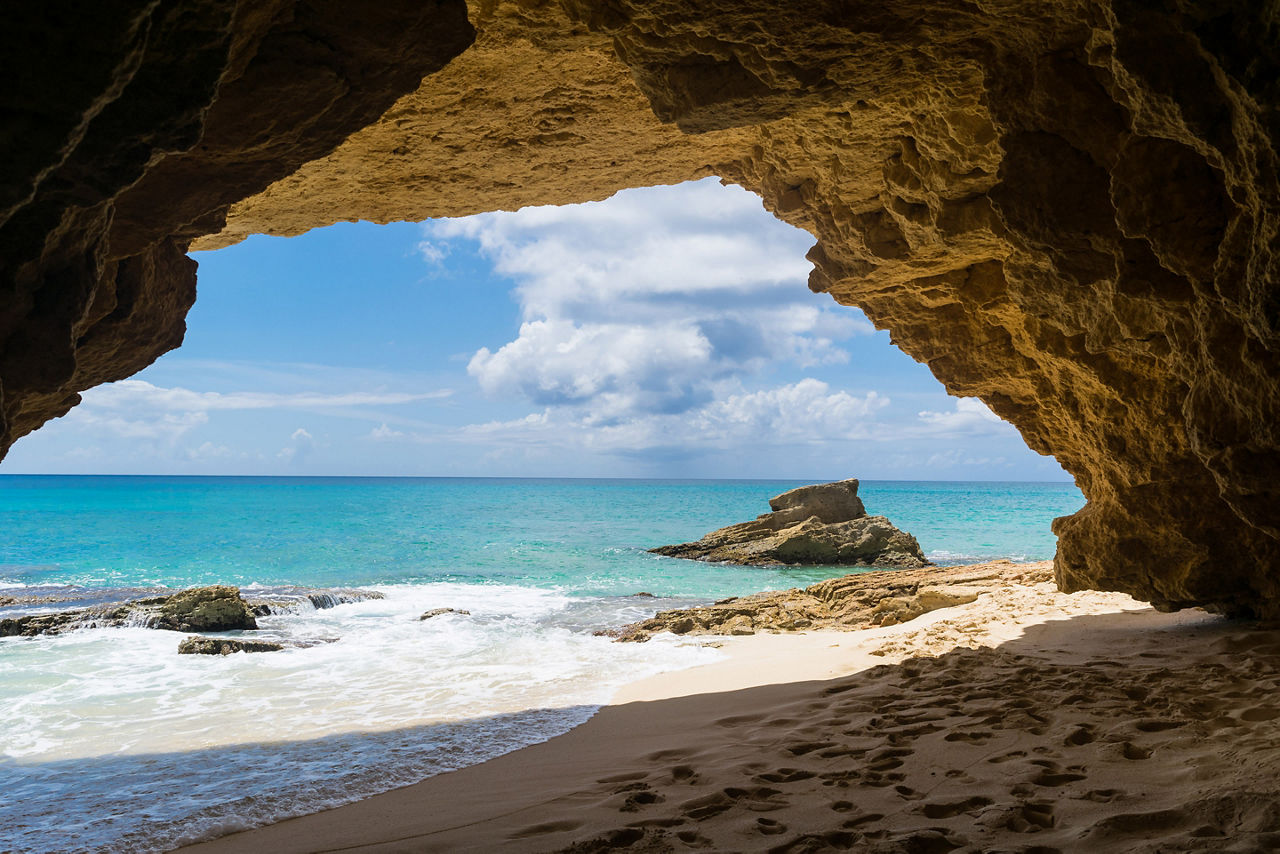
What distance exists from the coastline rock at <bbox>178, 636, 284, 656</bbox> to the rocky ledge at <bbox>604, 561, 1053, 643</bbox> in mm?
4953

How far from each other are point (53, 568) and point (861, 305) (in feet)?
94.2

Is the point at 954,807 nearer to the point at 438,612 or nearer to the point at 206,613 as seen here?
the point at 438,612

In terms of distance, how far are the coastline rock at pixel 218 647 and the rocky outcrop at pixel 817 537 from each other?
50.0ft

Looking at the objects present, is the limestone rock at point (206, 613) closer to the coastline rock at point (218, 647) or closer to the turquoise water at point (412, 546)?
the coastline rock at point (218, 647)

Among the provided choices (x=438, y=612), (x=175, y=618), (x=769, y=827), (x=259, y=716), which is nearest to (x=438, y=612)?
(x=438, y=612)

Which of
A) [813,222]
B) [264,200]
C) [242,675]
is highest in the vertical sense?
[264,200]

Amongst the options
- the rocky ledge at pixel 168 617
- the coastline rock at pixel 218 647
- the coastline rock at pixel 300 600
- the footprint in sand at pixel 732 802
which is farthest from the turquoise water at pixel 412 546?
the footprint in sand at pixel 732 802

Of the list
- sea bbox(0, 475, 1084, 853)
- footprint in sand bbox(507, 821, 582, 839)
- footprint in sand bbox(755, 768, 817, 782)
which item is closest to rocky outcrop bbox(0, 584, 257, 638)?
sea bbox(0, 475, 1084, 853)

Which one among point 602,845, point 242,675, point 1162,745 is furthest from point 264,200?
point 1162,745

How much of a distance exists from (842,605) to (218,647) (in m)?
9.03

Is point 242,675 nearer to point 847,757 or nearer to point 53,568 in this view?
point 847,757

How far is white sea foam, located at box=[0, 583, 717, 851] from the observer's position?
4789 millimetres

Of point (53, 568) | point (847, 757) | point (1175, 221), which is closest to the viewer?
point (1175, 221)

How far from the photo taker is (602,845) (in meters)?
3.14
